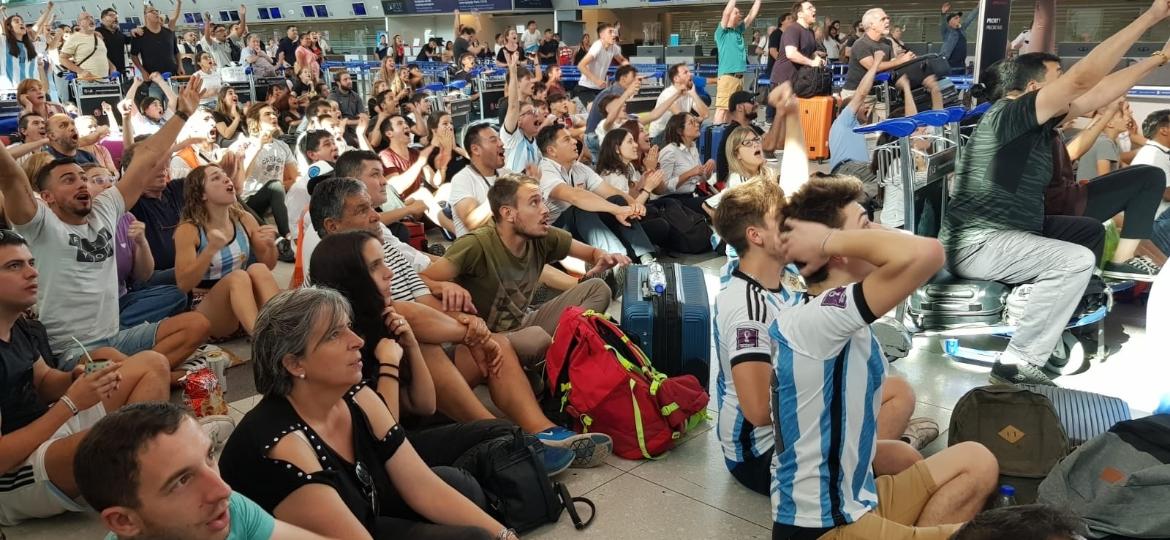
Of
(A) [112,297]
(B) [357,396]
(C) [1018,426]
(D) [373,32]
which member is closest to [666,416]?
(C) [1018,426]

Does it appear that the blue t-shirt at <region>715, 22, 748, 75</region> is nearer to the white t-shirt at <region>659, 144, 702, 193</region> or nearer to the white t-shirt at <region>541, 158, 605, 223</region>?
the white t-shirt at <region>659, 144, 702, 193</region>

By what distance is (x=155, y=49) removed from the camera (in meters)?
12.9

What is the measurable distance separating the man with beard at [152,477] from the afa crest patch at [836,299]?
1.39 metres

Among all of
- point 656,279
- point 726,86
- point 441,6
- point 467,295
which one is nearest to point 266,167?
point 467,295

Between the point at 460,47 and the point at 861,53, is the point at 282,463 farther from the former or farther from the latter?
the point at 460,47

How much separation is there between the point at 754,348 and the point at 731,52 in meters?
9.22

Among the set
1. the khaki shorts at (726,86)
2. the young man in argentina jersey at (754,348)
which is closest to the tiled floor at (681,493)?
the young man in argentina jersey at (754,348)

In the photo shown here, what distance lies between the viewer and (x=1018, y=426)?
315 cm

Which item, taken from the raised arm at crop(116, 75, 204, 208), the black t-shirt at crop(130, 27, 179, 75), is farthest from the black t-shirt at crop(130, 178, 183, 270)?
the black t-shirt at crop(130, 27, 179, 75)

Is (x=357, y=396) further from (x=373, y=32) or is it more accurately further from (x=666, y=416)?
(x=373, y=32)

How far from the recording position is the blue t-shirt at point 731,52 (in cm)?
1140

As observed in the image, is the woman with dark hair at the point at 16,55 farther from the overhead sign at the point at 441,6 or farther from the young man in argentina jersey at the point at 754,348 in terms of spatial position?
the overhead sign at the point at 441,6

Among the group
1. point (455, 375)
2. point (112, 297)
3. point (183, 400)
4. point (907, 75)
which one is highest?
point (907, 75)

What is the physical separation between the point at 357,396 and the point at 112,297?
83.8 inches
